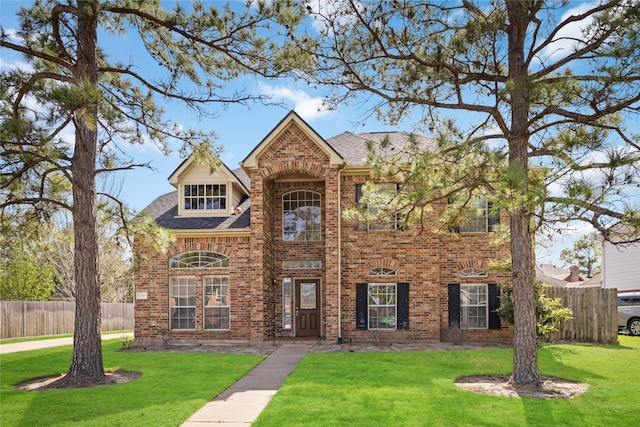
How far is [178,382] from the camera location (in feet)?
34.3

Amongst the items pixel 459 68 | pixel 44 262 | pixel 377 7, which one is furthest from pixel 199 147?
pixel 44 262

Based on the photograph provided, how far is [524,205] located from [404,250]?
920cm

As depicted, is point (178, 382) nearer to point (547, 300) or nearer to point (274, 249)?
point (274, 249)

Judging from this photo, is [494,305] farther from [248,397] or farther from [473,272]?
[248,397]

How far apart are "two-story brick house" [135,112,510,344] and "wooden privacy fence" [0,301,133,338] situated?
7335mm

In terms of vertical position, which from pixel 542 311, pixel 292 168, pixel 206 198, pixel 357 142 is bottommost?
pixel 542 311

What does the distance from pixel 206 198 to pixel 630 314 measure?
1749cm

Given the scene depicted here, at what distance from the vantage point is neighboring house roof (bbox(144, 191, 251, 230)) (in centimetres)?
1766

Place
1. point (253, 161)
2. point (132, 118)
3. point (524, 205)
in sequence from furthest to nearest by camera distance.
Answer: point (253, 161), point (132, 118), point (524, 205)

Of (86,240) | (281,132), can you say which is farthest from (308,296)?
(86,240)

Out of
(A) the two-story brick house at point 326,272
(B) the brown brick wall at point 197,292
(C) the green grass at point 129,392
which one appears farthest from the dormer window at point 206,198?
(C) the green grass at point 129,392

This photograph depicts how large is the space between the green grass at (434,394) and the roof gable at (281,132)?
6386 millimetres

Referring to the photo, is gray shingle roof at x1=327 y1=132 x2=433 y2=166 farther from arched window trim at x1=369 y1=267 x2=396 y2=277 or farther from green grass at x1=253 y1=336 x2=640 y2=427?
green grass at x1=253 y1=336 x2=640 y2=427

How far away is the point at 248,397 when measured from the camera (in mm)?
9172
